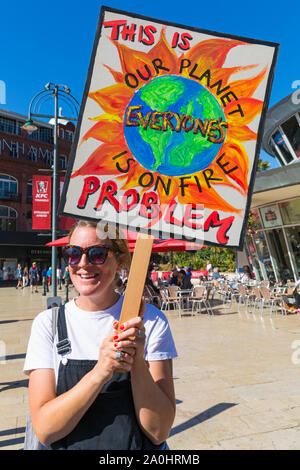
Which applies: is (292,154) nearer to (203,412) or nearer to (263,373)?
(263,373)

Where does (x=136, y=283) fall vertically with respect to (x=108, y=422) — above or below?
above

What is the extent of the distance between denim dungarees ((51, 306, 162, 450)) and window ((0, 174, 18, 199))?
1625 inches

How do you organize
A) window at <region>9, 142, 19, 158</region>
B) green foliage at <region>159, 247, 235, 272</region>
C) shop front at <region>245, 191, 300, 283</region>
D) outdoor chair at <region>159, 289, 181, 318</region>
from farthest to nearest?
window at <region>9, 142, 19, 158</region>, green foliage at <region>159, 247, 235, 272</region>, shop front at <region>245, 191, 300, 283</region>, outdoor chair at <region>159, 289, 181, 318</region>

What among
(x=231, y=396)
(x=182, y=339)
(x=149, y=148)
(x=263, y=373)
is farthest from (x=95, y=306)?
(x=182, y=339)

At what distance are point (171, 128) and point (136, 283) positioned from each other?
0.85 meters

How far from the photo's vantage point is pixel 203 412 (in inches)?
166

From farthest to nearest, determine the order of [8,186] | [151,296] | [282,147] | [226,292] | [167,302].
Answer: [8,186] → [282,147] → [226,292] → [167,302] → [151,296]

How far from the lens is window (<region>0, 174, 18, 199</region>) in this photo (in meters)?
39.6

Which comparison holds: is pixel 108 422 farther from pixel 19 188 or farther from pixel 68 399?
pixel 19 188

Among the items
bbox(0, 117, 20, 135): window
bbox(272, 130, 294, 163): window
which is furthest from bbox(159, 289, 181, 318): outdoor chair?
bbox(0, 117, 20, 135): window

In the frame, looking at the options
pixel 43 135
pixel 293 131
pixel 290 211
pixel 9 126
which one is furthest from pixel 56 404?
pixel 43 135

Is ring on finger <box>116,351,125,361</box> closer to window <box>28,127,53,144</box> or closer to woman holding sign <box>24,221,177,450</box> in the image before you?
woman holding sign <box>24,221,177,450</box>

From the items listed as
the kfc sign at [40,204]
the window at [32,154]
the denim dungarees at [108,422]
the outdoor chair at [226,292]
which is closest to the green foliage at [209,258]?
the outdoor chair at [226,292]

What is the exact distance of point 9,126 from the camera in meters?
41.8
